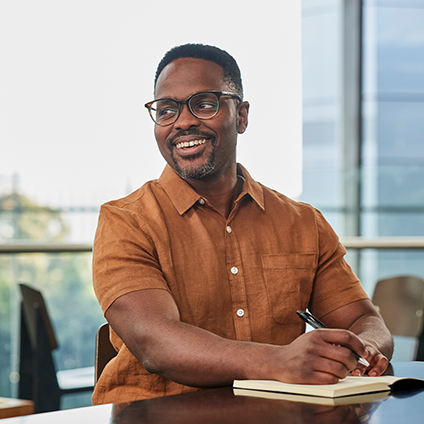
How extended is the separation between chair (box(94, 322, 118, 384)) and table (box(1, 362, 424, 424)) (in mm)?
559

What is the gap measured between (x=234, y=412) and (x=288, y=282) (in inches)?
25.7

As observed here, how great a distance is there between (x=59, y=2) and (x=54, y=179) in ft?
4.95

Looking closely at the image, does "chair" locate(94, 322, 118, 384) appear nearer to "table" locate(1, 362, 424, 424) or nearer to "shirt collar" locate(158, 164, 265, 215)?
"shirt collar" locate(158, 164, 265, 215)

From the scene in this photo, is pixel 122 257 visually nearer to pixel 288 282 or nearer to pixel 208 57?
pixel 288 282

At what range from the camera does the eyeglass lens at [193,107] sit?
1.41 meters

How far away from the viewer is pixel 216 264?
1314 millimetres

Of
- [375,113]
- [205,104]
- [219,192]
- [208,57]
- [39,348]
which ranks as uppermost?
[375,113]

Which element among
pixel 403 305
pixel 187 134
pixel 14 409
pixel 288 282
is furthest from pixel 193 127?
pixel 403 305

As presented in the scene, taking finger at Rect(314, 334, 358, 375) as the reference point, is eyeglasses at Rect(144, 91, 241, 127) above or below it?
above

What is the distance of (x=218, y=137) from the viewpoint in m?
1.45

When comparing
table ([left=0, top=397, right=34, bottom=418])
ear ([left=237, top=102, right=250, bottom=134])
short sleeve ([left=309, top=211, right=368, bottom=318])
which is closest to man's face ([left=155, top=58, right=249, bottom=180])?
ear ([left=237, top=102, right=250, bottom=134])

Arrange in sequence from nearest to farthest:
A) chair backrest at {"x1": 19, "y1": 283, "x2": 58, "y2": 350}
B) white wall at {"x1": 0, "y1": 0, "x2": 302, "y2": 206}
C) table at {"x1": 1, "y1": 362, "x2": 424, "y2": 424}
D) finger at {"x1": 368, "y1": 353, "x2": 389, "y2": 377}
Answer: table at {"x1": 1, "y1": 362, "x2": 424, "y2": 424} → finger at {"x1": 368, "y1": 353, "x2": 389, "y2": 377} → chair backrest at {"x1": 19, "y1": 283, "x2": 58, "y2": 350} → white wall at {"x1": 0, "y1": 0, "x2": 302, "y2": 206}

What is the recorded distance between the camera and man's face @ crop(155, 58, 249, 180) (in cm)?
140

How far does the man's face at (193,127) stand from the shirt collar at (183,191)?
3 cm
